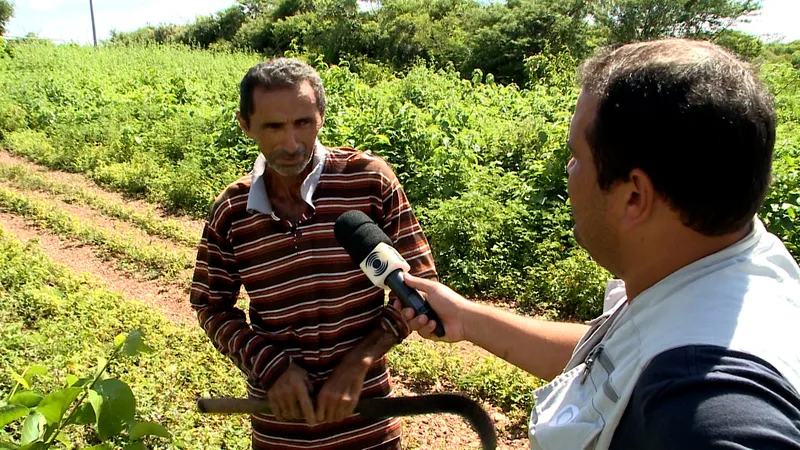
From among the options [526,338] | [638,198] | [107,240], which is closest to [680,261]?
[638,198]

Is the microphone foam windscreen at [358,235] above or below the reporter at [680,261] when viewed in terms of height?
below

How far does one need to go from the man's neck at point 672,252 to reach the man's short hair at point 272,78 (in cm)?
138

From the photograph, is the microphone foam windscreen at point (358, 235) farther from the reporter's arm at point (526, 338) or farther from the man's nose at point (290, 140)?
the man's nose at point (290, 140)

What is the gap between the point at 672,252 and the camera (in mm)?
1066

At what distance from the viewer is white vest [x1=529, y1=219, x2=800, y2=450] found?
89cm

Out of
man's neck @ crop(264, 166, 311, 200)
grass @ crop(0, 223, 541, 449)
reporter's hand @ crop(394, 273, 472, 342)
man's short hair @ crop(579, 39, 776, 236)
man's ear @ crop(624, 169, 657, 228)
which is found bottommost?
grass @ crop(0, 223, 541, 449)

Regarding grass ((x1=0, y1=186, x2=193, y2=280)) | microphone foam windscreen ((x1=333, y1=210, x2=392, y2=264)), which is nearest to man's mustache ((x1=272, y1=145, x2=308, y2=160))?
microphone foam windscreen ((x1=333, y1=210, x2=392, y2=264))

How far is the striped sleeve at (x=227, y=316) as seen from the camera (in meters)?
1.96

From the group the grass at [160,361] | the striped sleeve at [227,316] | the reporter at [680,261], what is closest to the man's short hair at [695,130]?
the reporter at [680,261]

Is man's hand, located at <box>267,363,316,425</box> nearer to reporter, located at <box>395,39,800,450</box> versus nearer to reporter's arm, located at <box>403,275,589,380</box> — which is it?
reporter's arm, located at <box>403,275,589,380</box>

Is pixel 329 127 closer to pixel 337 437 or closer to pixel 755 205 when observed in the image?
pixel 337 437

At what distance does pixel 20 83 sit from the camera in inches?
512

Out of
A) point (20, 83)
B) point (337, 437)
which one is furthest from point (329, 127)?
point (20, 83)

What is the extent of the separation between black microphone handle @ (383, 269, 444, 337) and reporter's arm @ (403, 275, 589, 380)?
0.07 feet
